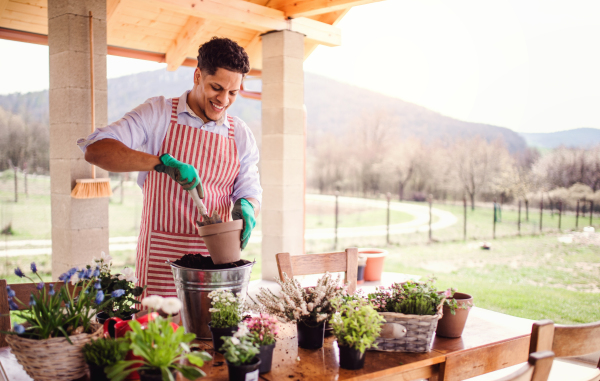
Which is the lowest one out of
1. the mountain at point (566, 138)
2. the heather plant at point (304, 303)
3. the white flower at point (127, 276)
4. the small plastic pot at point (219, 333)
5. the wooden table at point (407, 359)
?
the wooden table at point (407, 359)

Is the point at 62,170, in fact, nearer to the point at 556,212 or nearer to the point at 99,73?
the point at 99,73

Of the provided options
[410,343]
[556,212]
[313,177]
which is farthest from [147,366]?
[313,177]

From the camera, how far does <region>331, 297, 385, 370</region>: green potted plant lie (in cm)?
124

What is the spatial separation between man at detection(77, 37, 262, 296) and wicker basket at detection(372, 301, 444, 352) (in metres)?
0.64

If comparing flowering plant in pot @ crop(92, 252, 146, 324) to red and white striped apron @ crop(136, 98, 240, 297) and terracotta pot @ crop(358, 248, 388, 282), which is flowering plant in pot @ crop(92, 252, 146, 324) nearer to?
red and white striped apron @ crop(136, 98, 240, 297)

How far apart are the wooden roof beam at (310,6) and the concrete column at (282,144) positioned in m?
0.25

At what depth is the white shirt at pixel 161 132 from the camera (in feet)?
5.69

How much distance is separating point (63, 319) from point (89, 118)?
8.75 feet

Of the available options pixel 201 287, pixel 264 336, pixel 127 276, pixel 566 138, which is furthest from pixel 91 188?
pixel 566 138

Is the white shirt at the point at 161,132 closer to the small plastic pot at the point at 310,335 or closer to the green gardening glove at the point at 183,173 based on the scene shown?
the green gardening glove at the point at 183,173

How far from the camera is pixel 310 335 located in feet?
4.63

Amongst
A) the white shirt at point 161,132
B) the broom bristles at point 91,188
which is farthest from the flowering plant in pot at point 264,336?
the broom bristles at point 91,188

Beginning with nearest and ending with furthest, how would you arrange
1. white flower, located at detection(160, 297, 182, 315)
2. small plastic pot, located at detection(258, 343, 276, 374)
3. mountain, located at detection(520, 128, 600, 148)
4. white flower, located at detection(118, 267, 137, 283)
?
white flower, located at detection(160, 297, 182, 315)
small plastic pot, located at detection(258, 343, 276, 374)
white flower, located at detection(118, 267, 137, 283)
mountain, located at detection(520, 128, 600, 148)

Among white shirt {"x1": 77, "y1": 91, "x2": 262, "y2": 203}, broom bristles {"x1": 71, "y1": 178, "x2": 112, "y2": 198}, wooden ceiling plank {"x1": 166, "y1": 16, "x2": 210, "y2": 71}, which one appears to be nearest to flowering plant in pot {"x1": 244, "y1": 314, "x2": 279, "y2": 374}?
white shirt {"x1": 77, "y1": 91, "x2": 262, "y2": 203}
